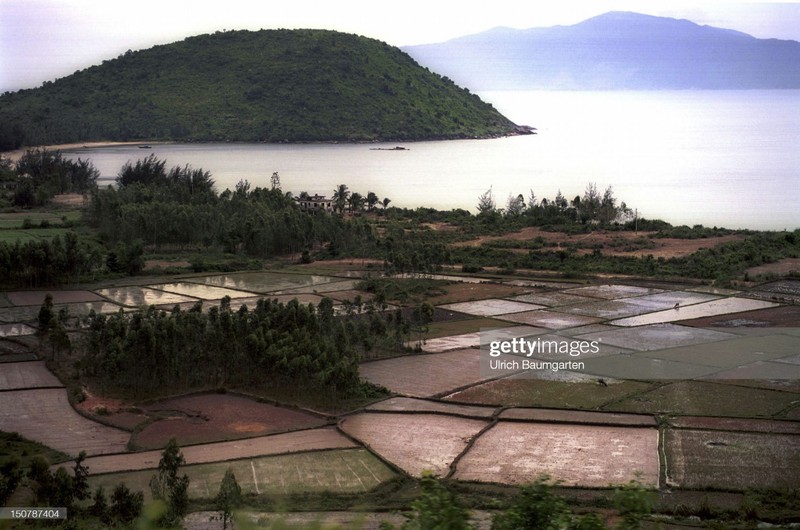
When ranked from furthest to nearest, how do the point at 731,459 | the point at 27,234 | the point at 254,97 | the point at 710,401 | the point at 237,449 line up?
the point at 254,97, the point at 27,234, the point at 710,401, the point at 237,449, the point at 731,459

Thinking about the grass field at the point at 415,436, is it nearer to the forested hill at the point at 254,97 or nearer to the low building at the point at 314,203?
the low building at the point at 314,203

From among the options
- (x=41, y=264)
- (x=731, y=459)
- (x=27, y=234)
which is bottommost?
(x=731, y=459)

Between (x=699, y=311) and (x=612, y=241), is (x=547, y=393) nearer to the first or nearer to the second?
(x=699, y=311)

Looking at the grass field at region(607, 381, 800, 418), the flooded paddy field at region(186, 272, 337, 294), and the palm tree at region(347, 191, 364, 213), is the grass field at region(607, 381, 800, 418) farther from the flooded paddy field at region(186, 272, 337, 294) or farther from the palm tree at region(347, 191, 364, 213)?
the palm tree at region(347, 191, 364, 213)

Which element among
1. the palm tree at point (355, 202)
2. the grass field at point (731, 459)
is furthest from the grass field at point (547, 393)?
the palm tree at point (355, 202)

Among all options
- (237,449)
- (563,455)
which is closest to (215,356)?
(237,449)

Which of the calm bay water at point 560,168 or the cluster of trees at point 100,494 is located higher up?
the calm bay water at point 560,168

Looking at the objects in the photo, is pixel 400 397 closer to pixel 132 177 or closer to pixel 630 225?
pixel 630 225
